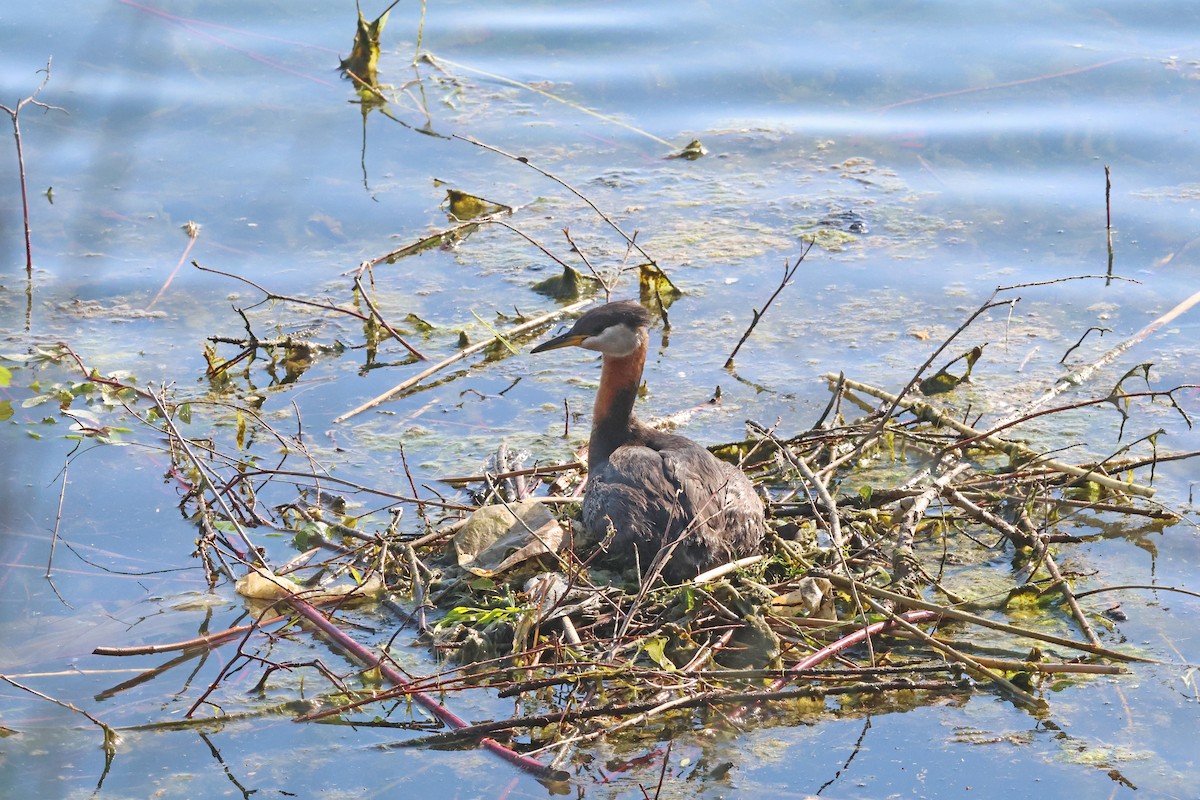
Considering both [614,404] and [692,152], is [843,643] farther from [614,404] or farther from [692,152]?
[692,152]

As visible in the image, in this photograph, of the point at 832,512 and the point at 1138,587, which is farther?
the point at 832,512

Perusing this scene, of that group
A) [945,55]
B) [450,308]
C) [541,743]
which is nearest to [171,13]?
[450,308]

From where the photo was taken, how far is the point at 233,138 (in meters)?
10.1

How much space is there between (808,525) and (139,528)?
2.78 m

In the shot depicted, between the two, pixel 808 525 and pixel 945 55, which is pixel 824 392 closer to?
pixel 808 525

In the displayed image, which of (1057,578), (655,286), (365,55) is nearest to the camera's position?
(1057,578)

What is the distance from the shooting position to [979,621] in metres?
5.15

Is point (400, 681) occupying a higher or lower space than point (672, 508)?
lower

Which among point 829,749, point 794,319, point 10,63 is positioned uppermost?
point 10,63

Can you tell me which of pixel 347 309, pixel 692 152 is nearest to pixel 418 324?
pixel 347 309

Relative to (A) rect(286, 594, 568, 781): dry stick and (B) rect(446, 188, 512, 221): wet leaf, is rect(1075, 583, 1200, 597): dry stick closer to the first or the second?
A: (A) rect(286, 594, 568, 781): dry stick

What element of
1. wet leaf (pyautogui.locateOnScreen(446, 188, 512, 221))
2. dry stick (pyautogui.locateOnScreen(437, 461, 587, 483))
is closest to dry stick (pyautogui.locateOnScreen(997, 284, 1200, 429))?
dry stick (pyautogui.locateOnScreen(437, 461, 587, 483))

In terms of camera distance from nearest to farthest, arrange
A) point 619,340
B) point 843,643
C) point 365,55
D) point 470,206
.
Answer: point 843,643 < point 619,340 < point 470,206 < point 365,55

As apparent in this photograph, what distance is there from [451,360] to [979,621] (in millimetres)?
3228
